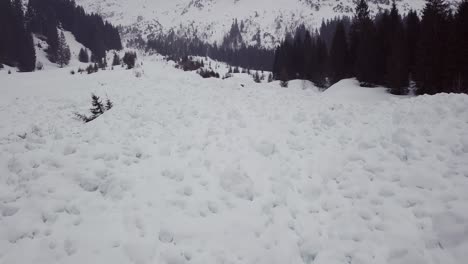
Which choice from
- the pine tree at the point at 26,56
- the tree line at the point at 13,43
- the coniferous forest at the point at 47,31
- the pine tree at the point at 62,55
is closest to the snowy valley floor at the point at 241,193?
the tree line at the point at 13,43

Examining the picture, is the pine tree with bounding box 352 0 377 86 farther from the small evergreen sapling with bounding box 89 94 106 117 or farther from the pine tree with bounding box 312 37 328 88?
the small evergreen sapling with bounding box 89 94 106 117

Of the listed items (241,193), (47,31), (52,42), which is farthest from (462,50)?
(47,31)

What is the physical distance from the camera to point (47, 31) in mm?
75375

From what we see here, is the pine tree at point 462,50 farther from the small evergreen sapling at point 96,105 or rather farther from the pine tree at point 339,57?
the small evergreen sapling at point 96,105

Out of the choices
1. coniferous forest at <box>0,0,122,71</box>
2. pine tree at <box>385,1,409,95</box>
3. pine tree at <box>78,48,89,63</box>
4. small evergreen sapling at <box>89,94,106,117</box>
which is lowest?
small evergreen sapling at <box>89,94,106,117</box>

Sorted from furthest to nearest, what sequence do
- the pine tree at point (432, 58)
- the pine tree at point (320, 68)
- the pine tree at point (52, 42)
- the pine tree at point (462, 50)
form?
the pine tree at point (52, 42) < the pine tree at point (320, 68) < the pine tree at point (432, 58) < the pine tree at point (462, 50)

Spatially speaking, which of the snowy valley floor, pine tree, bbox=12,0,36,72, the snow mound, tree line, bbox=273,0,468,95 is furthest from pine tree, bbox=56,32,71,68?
the snowy valley floor

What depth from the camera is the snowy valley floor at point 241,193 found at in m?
3.92

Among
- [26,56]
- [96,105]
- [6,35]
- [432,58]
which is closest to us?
[96,105]

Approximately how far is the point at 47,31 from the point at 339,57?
8150 cm

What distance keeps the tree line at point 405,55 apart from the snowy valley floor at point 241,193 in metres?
20.1

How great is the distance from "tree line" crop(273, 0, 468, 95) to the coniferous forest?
58.1m

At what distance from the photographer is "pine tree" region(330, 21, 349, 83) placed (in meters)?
38.9

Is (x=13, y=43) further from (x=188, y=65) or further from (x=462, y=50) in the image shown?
(x=462, y=50)
